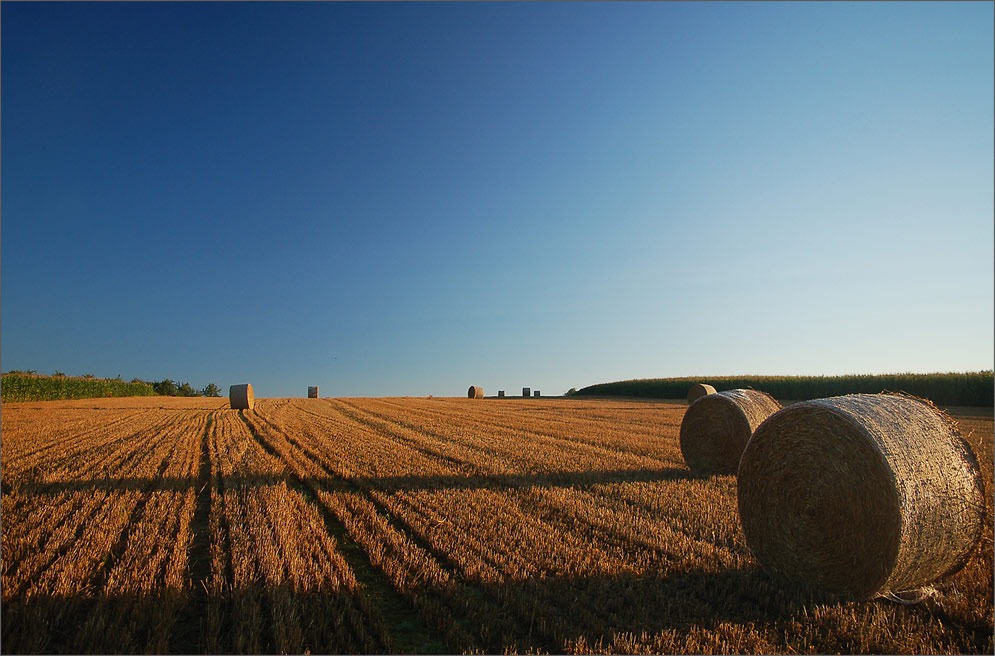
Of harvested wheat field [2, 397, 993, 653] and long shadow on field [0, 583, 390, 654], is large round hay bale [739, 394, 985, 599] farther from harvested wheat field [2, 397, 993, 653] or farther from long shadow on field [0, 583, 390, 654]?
long shadow on field [0, 583, 390, 654]

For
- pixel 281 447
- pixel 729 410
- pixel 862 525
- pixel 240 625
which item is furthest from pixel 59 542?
pixel 729 410

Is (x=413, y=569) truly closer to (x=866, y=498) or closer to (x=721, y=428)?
(x=866, y=498)

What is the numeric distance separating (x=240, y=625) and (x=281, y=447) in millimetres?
8470

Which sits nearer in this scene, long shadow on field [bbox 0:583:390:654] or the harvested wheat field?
long shadow on field [bbox 0:583:390:654]

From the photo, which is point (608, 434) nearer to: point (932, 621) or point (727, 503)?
point (727, 503)

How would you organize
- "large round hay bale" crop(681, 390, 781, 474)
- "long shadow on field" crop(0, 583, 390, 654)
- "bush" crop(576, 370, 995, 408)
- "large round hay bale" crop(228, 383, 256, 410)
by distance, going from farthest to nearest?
1. "bush" crop(576, 370, 995, 408)
2. "large round hay bale" crop(228, 383, 256, 410)
3. "large round hay bale" crop(681, 390, 781, 474)
4. "long shadow on field" crop(0, 583, 390, 654)

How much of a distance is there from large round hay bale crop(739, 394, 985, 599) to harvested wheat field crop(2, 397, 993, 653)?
25cm

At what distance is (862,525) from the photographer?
4.77 meters

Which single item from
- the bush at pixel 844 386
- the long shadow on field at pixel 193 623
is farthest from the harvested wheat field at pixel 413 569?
the bush at pixel 844 386

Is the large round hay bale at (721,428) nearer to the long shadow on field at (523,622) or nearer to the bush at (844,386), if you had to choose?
the long shadow on field at (523,622)

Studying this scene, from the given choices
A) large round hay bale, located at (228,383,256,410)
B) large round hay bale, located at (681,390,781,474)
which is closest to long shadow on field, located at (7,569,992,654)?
large round hay bale, located at (681,390,781,474)

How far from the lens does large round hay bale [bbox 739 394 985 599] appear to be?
459cm

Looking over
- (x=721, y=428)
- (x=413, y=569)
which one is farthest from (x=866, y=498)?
(x=721, y=428)

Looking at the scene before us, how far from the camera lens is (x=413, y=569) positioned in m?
4.91
